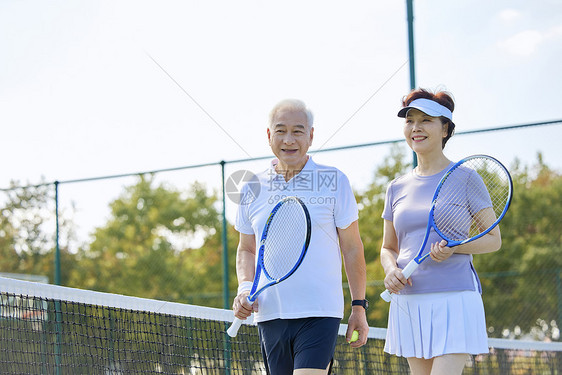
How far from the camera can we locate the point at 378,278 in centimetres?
1619

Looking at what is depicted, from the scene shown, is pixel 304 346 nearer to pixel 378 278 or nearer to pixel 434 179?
pixel 434 179

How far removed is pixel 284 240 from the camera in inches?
114

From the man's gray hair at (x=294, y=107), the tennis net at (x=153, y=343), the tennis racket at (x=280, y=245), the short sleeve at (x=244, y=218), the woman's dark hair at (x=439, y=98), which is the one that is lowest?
the tennis net at (x=153, y=343)

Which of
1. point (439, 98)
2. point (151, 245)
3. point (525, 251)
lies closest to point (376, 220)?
point (525, 251)

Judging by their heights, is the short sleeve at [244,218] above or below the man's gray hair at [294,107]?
below

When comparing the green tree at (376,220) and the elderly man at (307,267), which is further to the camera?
the green tree at (376,220)

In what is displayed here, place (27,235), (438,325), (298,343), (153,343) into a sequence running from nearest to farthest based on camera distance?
(298,343) → (438,325) → (153,343) → (27,235)

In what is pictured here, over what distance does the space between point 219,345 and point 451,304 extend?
339cm

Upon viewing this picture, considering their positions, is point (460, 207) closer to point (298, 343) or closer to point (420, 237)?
point (420, 237)

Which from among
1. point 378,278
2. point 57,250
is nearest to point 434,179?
point 57,250

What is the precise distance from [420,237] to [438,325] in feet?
1.27

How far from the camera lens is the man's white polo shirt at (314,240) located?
2.74 meters

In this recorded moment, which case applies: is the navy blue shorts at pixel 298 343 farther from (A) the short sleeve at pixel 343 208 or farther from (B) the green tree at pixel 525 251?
(B) the green tree at pixel 525 251

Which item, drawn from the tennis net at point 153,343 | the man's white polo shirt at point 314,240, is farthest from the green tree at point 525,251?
the man's white polo shirt at point 314,240
